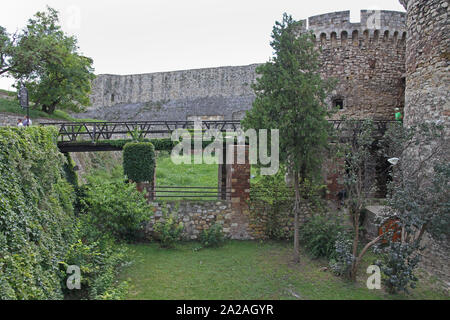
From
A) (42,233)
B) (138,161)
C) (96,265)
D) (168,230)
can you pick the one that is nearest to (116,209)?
(168,230)

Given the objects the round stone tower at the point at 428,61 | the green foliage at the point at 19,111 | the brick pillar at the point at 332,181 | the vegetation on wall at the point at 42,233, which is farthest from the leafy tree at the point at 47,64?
the round stone tower at the point at 428,61

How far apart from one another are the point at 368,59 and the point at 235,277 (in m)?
10.6

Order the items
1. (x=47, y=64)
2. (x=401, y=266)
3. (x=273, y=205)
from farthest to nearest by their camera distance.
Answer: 1. (x=47, y=64)
2. (x=273, y=205)
3. (x=401, y=266)

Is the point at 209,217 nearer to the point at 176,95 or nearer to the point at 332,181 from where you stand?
the point at 332,181

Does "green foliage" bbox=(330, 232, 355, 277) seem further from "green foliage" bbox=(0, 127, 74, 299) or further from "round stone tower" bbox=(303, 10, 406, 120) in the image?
"round stone tower" bbox=(303, 10, 406, 120)

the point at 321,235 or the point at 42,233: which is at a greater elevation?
the point at 42,233

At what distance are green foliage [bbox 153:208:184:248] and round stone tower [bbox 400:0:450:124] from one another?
7477 millimetres

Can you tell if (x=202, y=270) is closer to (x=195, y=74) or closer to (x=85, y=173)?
(x=85, y=173)

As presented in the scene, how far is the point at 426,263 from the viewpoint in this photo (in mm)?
7969

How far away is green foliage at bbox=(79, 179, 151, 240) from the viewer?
31.1 ft

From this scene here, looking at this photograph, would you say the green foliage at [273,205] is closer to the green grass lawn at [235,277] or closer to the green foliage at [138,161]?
the green grass lawn at [235,277]

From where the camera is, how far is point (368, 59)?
13.5 metres

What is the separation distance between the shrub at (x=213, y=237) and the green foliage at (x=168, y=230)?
0.78 metres

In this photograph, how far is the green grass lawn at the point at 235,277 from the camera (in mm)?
7094
